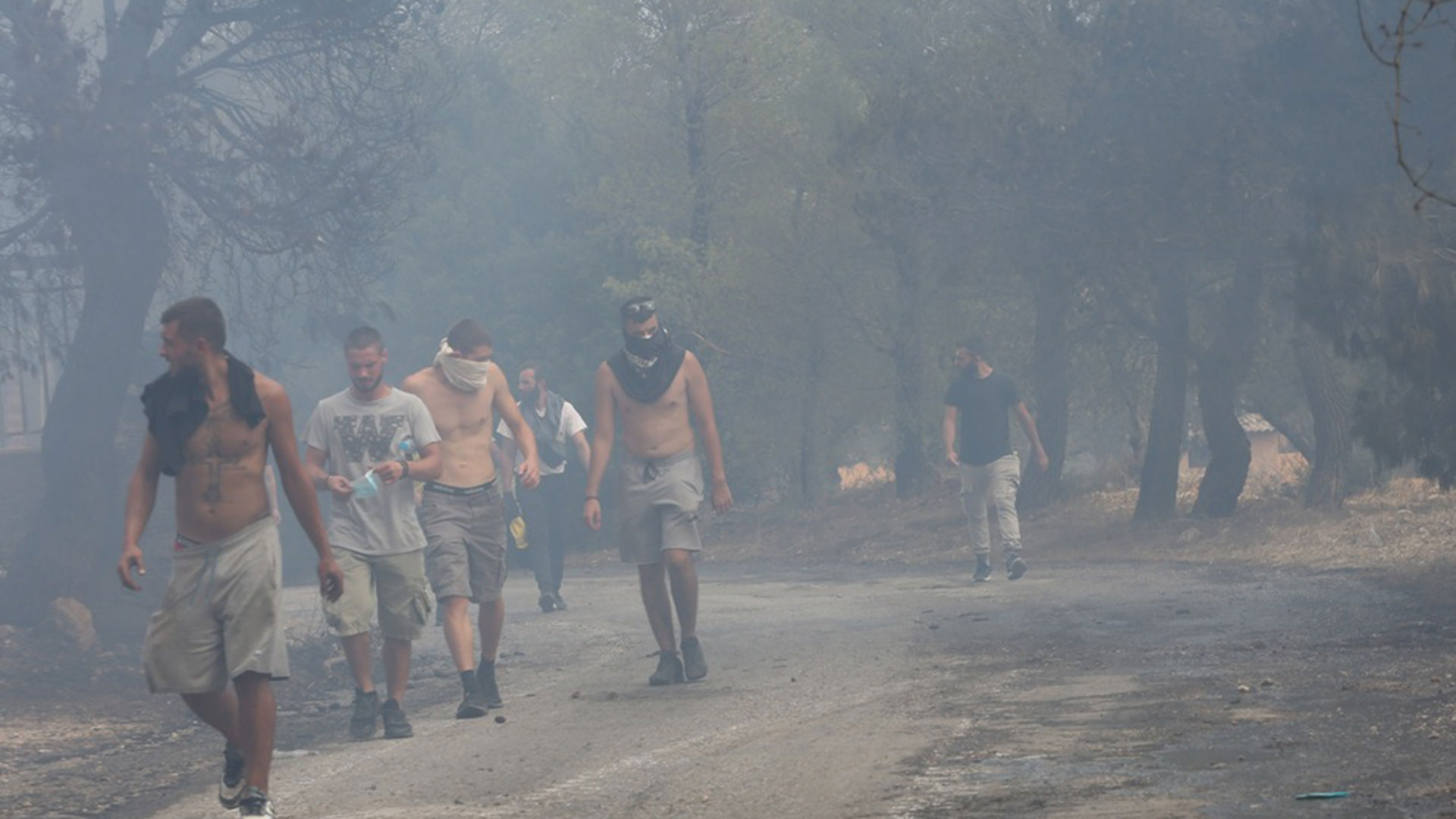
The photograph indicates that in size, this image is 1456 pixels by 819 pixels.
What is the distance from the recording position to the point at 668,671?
1060 cm

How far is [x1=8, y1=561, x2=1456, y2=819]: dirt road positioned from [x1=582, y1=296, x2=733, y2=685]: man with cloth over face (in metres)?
0.46

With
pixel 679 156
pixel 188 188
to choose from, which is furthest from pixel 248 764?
pixel 679 156

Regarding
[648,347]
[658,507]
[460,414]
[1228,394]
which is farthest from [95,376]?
[1228,394]

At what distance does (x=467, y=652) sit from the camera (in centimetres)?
984

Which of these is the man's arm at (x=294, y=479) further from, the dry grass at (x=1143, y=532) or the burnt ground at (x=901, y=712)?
the dry grass at (x=1143, y=532)

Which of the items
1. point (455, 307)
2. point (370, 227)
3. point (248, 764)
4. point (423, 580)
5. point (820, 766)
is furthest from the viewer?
point (455, 307)

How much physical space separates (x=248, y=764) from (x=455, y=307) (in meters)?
26.7

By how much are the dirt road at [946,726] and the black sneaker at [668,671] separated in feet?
0.42

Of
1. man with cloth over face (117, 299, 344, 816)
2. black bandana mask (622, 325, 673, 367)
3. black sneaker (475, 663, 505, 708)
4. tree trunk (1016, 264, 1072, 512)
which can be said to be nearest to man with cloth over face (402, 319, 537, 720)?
black sneaker (475, 663, 505, 708)

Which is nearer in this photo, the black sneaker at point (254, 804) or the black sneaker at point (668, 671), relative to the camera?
the black sneaker at point (254, 804)

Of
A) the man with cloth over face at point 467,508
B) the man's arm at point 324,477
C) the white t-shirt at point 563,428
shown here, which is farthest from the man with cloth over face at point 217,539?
the white t-shirt at point 563,428

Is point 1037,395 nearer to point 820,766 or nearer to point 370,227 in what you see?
point 370,227

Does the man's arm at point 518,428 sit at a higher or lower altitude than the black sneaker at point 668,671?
higher

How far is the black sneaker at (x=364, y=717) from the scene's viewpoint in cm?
934
